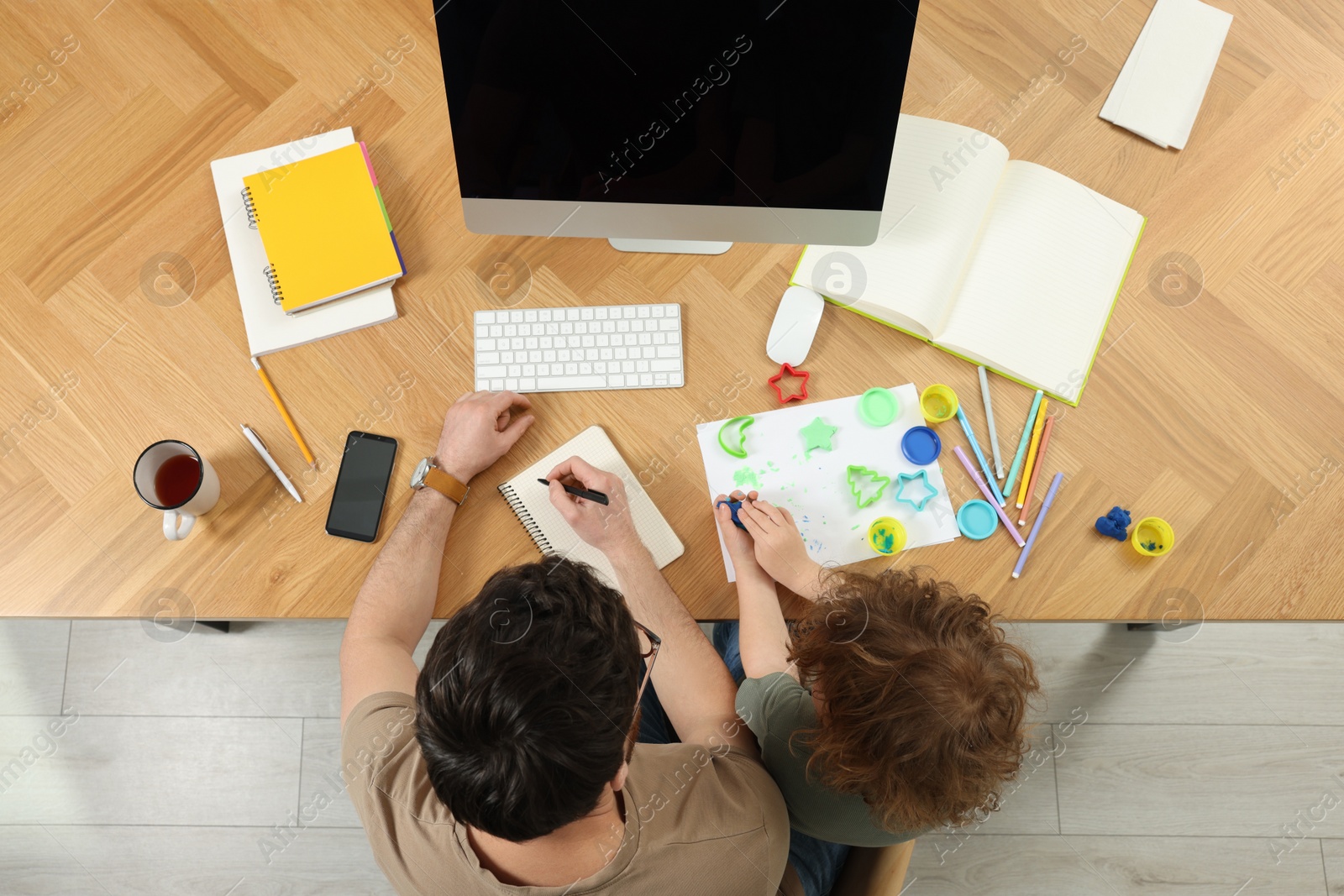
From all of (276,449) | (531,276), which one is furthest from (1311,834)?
(276,449)

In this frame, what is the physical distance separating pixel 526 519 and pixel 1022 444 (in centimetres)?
73

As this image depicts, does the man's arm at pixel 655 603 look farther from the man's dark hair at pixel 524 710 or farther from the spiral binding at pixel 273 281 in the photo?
the spiral binding at pixel 273 281

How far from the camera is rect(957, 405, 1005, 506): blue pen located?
1149mm

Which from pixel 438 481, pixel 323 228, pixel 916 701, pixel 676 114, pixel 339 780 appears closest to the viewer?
pixel 916 701

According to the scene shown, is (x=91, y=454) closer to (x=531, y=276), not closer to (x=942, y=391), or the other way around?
(x=531, y=276)

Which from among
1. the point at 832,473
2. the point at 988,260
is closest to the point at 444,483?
the point at 832,473

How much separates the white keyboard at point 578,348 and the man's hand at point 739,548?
0.71ft

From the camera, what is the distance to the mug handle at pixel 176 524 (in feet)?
3.61

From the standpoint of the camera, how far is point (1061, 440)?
118 cm

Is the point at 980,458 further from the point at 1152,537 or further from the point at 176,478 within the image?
the point at 176,478

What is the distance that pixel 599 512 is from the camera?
3.69ft

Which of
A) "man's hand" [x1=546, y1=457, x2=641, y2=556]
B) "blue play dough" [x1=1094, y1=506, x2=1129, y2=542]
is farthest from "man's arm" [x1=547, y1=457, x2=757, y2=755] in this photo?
"blue play dough" [x1=1094, y1=506, x2=1129, y2=542]

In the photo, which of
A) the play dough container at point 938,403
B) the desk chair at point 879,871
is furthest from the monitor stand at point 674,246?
the desk chair at point 879,871

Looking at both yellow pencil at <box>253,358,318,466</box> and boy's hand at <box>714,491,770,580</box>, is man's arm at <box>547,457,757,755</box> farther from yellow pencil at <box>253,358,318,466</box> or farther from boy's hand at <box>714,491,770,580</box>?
yellow pencil at <box>253,358,318,466</box>
